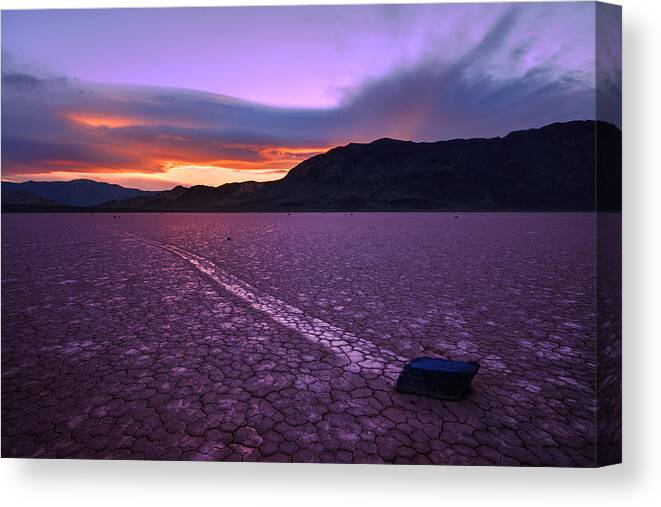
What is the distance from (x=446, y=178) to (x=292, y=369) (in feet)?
403

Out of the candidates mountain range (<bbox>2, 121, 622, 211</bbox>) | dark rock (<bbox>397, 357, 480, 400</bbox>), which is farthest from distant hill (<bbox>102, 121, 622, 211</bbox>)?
dark rock (<bbox>397, 357, 480, 400</bbox>)

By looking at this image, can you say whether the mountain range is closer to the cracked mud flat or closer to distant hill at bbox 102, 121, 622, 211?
distant hill at bbox 102, 121, 622, 211

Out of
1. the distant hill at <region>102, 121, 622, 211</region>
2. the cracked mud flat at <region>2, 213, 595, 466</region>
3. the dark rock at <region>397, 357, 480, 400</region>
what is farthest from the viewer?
the distant hill at <region>102, 121, 622, 211</region>

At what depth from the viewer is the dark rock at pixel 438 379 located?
376cm

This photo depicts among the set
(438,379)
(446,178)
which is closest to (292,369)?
(438,379)

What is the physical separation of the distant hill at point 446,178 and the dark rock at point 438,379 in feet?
352

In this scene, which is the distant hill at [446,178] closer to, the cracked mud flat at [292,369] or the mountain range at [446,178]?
the mountain range at [446,178]

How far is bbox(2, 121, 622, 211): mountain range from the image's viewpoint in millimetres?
112000

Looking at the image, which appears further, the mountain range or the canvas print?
the mountain range

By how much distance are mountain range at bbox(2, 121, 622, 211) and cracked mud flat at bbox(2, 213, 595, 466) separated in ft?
342

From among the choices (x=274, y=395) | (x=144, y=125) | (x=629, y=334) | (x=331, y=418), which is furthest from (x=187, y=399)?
(x=144, y=125)

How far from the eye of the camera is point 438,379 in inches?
150

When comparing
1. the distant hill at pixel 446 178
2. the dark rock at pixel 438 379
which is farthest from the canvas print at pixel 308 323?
the distant hill at pixel 446 178

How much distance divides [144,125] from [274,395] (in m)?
7.56
